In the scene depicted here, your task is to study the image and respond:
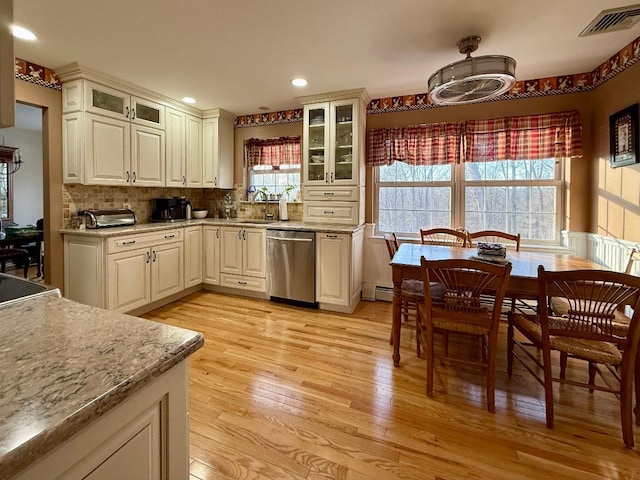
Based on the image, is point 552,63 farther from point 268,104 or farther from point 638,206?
point 268,104

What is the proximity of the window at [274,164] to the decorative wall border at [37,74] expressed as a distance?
7.15 ft

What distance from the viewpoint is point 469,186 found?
11.7 ft

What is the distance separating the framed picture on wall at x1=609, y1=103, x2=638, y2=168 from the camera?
96.7 inches

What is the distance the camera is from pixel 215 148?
426cm

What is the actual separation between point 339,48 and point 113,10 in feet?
5.20

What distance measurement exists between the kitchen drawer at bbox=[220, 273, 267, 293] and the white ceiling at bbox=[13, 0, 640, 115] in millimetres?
2212

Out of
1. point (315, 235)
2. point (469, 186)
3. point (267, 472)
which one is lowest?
point (267, 472)

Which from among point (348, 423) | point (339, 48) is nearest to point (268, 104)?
point (339, 48)

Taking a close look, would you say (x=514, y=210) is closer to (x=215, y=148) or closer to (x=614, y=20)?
(x=614, y=20)

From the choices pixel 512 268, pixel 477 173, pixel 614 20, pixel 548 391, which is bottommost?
pixel 548 391

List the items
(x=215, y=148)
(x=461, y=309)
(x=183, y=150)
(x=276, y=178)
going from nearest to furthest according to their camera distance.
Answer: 1. (x=461, y=309)
2. (x=183, y=150)
3. (x=215, y=148)
4. (x=276, y=178)

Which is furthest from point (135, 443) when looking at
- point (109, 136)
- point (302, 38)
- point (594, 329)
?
point (109, 136)

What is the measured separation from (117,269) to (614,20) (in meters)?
4.40

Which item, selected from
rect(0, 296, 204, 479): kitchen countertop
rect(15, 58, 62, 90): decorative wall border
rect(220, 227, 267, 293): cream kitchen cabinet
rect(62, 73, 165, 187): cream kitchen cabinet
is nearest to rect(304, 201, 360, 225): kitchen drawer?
rect(220, 227, 267, 293): cream kitchen cabinet
